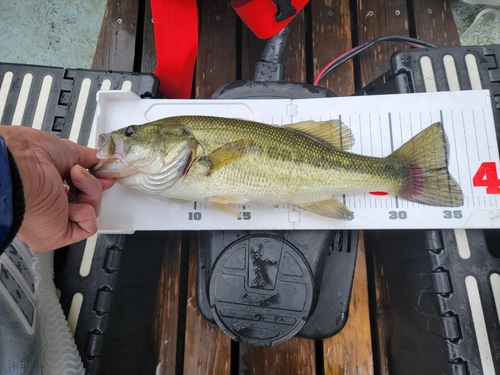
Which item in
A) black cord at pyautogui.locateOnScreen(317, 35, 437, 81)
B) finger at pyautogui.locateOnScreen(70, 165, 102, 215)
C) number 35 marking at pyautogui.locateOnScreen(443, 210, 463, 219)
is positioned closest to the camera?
finger at pyautogui.locateOnScreen(70, 165, 102, 215)

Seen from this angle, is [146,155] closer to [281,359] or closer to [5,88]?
[5,88]

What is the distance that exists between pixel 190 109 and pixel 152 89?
0.73 ft

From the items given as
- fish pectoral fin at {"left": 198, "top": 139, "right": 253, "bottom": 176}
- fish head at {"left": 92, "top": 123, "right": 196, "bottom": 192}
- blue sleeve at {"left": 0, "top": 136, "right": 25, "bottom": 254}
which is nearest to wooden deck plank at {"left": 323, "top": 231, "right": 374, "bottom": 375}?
fish pectoral fin at {"left": 198, "top": 139, "right": 253, "bottom": 176}

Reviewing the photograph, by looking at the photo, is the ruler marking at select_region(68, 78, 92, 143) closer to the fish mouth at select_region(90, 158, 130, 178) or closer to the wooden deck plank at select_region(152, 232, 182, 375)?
the fish mouth at select_region(90, 158, 130, 178)

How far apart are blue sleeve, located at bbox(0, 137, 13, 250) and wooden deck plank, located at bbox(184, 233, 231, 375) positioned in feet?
3.80

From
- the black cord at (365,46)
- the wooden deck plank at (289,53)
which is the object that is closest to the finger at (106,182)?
the wooden deck plank at (289,53)

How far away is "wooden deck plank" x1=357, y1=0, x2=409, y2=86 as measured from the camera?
2.22 m

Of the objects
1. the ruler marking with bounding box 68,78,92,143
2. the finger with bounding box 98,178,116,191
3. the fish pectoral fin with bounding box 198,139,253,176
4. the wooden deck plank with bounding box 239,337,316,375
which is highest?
the ruler marking with bounding box 68,78,92,143

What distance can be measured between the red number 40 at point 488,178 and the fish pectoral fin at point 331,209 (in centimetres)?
63

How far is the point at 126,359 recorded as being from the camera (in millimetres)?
1717

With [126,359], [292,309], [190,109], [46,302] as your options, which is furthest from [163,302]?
[190,109]

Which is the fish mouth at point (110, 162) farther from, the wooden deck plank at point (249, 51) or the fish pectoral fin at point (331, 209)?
the wooden deck plank at point (249, 51)

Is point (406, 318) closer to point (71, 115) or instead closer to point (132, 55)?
point (71, 115)

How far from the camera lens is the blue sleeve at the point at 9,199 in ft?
3.13
